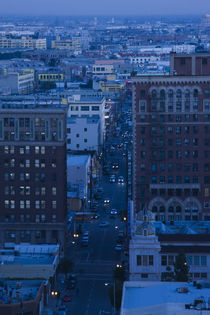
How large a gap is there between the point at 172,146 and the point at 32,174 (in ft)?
28.9

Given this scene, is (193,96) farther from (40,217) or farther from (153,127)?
(40,217)

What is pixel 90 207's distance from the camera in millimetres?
79312

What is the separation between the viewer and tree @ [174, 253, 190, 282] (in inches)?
1822

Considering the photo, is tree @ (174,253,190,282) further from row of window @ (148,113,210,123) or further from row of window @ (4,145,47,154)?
row of window @ (4,145,47,154)

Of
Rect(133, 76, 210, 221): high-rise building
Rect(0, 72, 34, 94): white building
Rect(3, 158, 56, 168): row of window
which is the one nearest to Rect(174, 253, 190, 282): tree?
Rect(133, 76, 210, 221): high-rise building

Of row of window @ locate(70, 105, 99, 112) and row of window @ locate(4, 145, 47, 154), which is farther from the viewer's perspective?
row of window @ locate(70, 105, 99, 112)

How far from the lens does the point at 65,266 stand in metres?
57.1

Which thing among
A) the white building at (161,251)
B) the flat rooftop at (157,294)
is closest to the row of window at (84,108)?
the white building at (161,251)

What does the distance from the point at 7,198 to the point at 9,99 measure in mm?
9170

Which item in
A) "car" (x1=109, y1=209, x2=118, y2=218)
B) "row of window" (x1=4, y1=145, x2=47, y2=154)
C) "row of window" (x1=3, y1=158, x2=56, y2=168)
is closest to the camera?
"row of window" (x1=4, y1=145, x2=47, y2=154)

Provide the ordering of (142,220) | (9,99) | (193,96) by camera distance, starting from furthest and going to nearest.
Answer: (9,99) < (193,96) < (142,220)

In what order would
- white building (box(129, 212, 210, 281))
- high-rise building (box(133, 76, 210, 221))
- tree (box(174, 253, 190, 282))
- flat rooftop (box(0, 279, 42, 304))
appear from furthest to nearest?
high-rise building (box(133, 76, 210, 221)) → white building (box(129, 212, 210, 281)) → flat rooftop (box(0, 279, 42, 304)) → tree (box(174, 253, 190, 282))

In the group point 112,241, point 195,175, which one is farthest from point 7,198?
point 195,175

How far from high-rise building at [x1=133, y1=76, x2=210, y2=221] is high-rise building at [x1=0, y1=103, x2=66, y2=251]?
472 cm
